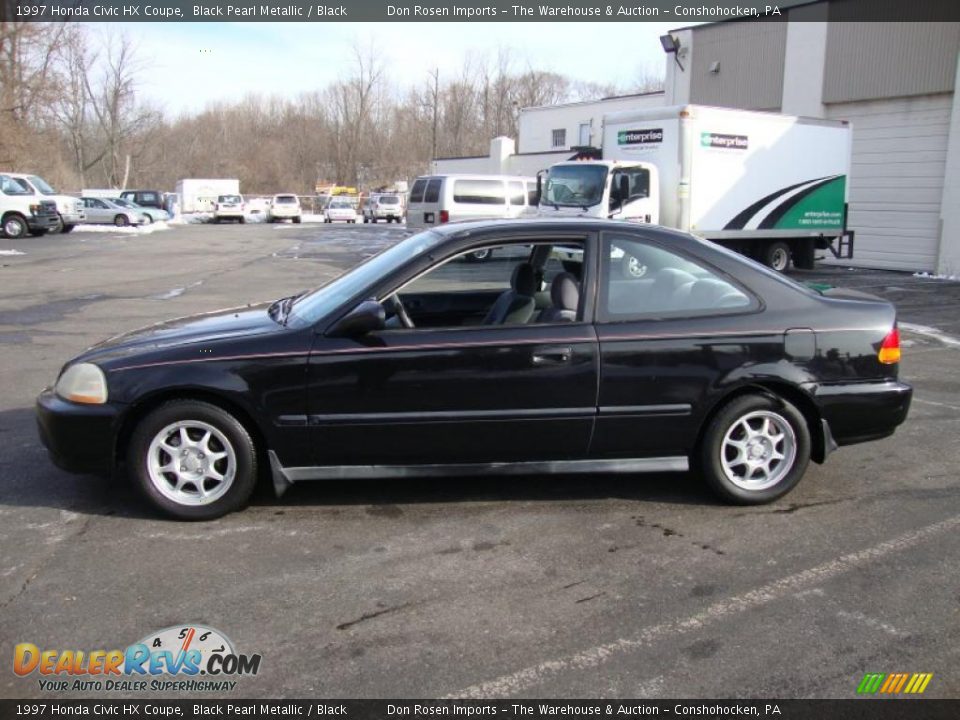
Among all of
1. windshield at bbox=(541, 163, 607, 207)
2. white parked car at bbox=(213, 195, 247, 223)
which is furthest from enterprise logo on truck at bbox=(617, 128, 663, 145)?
white parked car at bbox=(213, 195, 247, 223)

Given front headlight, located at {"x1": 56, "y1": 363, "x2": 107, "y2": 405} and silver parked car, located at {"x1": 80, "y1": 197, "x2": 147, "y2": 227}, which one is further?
silver parked car, located at {"x1": 80, "y1": 197, "x2": 147, "y2": 227}

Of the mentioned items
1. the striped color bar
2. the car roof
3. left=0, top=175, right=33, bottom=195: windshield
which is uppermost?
left=0, top=175, right=33, bottom=195: windshield

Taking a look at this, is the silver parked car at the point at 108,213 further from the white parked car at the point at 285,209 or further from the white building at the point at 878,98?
the white building at the point at 878,98

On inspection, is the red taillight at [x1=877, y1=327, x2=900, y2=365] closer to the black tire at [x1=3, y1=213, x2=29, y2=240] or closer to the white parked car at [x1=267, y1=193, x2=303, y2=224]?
the black tire at [x1=3, y1=213, x2=29, y2=240]

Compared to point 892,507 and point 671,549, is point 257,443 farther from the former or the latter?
point 892,507

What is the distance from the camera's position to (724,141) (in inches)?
634

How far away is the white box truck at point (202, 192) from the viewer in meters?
53.5

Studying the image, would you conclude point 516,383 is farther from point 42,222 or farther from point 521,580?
point 42,222

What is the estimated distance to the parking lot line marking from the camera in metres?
2.84

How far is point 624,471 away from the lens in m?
4.38

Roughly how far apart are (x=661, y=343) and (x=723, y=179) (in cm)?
1312

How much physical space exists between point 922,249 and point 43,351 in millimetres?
19034

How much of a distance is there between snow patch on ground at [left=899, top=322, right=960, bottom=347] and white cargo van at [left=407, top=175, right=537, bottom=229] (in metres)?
9.90
